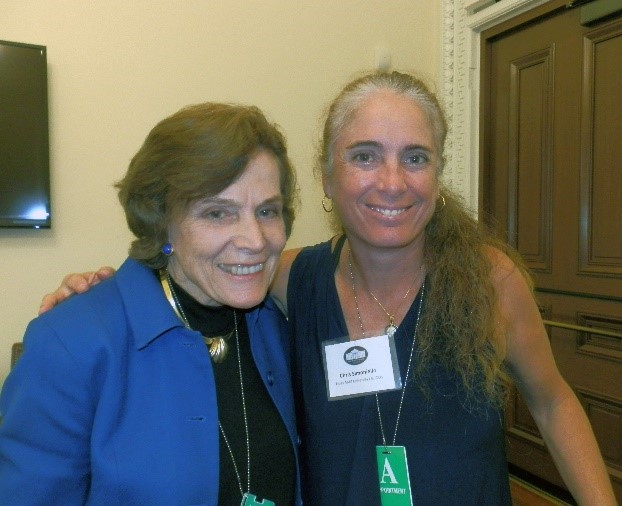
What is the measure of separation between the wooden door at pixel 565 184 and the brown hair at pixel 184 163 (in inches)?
90.1

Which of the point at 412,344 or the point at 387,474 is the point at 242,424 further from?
the point at 412,344

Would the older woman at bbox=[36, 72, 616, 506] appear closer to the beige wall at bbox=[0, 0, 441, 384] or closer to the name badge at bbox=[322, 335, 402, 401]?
the name badge at bbox=[322, 335, 402, 401]

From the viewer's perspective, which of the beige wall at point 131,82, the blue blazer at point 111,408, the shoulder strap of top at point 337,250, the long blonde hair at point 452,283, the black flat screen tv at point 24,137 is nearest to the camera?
the blue blazer at point 111,408

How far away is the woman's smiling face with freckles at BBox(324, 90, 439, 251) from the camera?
143cm

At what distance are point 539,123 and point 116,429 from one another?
2.99m

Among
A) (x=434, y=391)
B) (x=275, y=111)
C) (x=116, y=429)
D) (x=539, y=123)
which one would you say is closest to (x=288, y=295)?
(x=434, y=391)

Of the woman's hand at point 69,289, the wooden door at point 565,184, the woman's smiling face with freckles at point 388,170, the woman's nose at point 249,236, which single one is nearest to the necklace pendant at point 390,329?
the woman's smiling face with freckles at point 388,170

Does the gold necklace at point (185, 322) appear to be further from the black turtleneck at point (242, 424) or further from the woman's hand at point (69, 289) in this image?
the woman's hand at point (69, 289)

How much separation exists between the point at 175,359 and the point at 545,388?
93cm

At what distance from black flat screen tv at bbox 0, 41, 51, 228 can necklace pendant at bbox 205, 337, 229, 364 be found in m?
1.87

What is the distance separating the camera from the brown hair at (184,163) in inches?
46.4

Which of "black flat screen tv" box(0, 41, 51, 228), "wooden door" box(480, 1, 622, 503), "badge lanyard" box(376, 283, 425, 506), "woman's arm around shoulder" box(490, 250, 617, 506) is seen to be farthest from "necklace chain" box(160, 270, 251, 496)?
"wooden door" box(480, 1, 622, 503)

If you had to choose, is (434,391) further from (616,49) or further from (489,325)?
(616,49)

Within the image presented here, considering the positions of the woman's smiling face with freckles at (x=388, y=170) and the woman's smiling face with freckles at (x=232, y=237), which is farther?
the woman's smiling face with freckles at (x=388, y=170)
